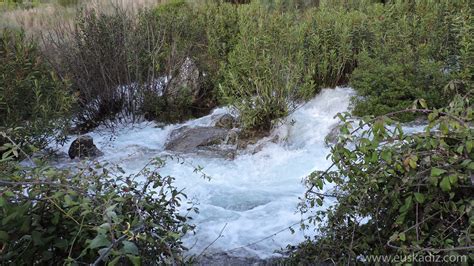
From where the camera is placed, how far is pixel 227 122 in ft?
25.4

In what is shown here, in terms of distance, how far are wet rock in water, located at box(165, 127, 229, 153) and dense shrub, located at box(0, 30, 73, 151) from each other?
1656 millimetres

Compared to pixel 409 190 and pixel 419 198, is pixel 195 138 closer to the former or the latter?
pixel 409 190

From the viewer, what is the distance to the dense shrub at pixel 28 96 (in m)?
5.89

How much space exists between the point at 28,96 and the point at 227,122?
3007 mm

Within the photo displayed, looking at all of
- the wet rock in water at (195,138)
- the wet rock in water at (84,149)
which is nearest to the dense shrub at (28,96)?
the wet rock in water at (84,149)

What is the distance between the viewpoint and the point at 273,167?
6.33 meters

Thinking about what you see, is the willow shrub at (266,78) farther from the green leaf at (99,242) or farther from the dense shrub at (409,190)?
the green leaf at (99,242)

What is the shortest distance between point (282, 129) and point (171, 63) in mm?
2521

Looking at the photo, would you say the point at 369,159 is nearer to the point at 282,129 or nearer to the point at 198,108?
the point at 282,129

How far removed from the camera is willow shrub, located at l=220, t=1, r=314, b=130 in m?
6.96

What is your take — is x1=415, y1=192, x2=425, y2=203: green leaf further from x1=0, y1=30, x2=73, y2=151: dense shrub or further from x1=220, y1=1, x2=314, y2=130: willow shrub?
x1=0, y1=30, x2=73, y2=151: dense shrub

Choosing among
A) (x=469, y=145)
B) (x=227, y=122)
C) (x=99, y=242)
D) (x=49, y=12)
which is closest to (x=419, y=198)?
(x=469, y=145)

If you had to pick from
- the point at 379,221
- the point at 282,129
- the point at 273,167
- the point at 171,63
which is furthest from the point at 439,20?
the point at 379,221

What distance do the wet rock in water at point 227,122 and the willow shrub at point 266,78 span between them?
437 mm
